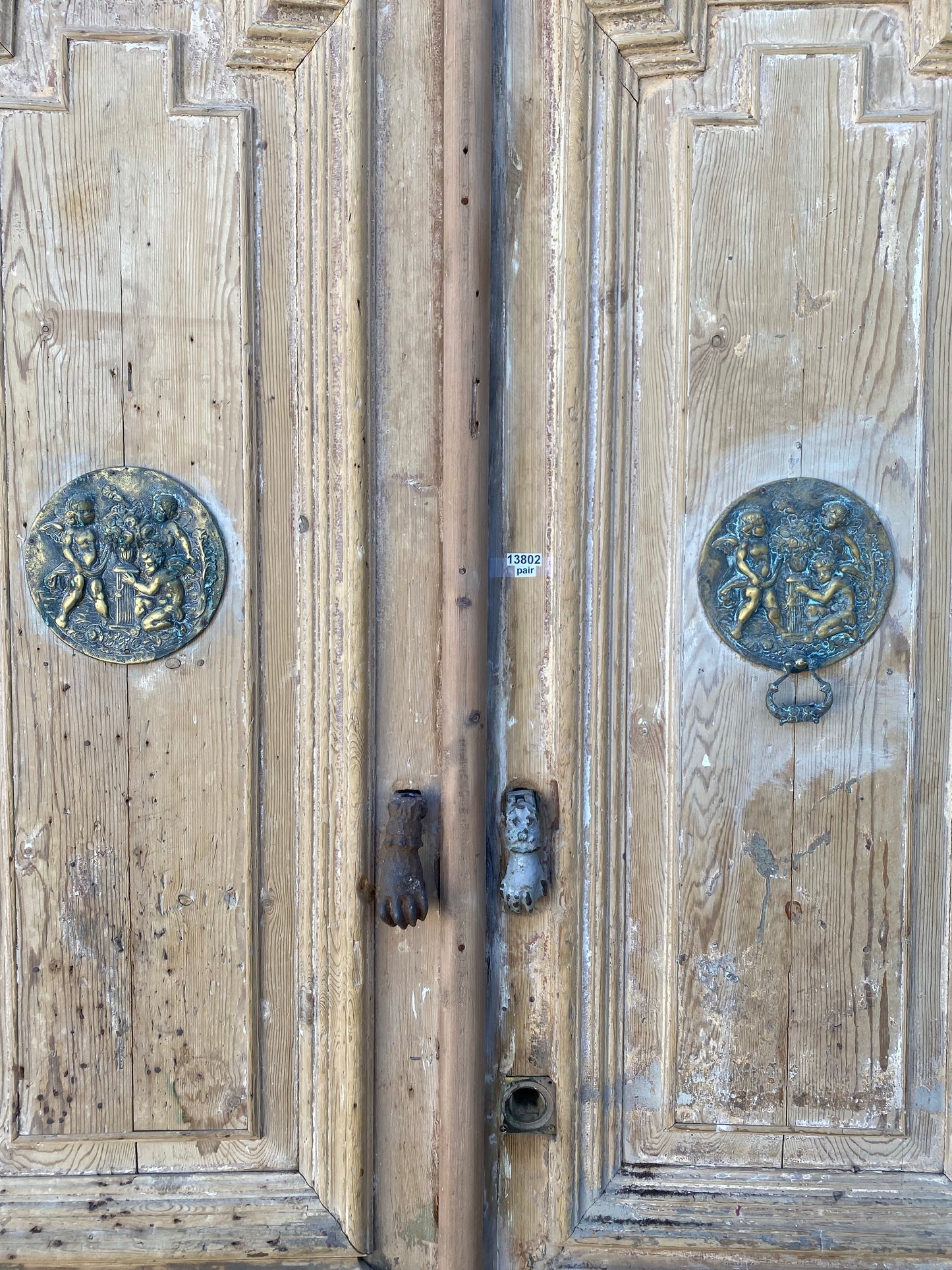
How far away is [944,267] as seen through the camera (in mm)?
1232

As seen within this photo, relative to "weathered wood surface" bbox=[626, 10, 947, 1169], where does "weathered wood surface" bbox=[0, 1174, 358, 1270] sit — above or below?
below

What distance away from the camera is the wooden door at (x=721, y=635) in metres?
1.22

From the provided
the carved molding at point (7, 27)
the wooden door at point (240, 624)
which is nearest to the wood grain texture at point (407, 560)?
the wooden door at point (240, 624)

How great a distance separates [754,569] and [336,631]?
0.64 meters

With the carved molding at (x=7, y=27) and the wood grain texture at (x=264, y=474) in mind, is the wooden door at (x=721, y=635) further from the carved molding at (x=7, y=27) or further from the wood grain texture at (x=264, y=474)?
the carved molding at (x=7, y=27)

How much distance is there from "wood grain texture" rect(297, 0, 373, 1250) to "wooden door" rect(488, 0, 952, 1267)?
21cm

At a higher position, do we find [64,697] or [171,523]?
[171,523]

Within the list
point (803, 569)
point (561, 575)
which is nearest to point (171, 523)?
point (561, 575)

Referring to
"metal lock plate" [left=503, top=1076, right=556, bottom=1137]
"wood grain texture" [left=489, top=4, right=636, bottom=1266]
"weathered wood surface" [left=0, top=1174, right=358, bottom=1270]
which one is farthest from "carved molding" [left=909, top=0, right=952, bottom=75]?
"weathered wood surface" [left=0, top=1174, right=358, bottom=1270]

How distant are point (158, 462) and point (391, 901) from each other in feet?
2.43

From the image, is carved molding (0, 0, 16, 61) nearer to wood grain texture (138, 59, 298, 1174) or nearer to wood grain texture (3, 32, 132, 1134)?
wood grain texture (3, 32, 132, 1134)

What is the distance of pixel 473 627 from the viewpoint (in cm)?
124

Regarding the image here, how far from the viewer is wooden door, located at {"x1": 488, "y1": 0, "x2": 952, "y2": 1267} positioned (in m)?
1.22

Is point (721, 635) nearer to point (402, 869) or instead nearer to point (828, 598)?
point (828, 598)
